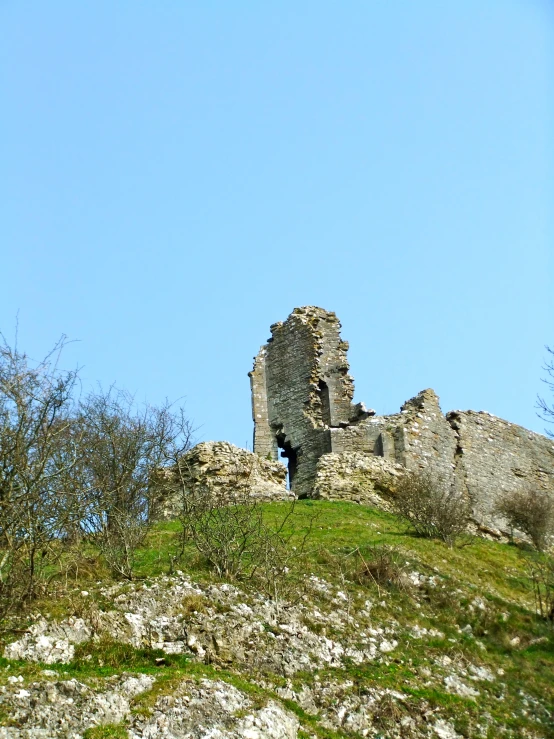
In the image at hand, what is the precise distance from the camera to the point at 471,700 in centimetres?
1266

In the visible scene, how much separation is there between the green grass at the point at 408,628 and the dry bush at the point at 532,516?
18.0 feet

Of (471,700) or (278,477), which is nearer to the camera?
(471,700)

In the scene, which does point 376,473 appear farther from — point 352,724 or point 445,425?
point 352,724

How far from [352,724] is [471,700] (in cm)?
186

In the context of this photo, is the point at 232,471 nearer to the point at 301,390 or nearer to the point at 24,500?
the point at 301,390

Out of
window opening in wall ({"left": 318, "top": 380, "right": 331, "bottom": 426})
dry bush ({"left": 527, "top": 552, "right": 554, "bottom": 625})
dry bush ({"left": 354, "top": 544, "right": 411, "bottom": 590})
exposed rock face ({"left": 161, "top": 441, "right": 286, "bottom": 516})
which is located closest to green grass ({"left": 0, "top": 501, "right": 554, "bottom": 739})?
dry bush ({"left": 354, "top": 544, "right": 411, "bottom": 590})

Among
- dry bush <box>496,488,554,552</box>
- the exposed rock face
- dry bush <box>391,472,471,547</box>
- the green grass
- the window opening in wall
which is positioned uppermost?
the window opening in wall

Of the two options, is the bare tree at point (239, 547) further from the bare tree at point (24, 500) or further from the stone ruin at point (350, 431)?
the stone ruin at point (350, 431)

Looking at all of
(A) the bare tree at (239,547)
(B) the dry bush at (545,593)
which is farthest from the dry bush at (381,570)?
(B) the dry bush at (545,593)

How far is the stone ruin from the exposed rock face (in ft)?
4.39

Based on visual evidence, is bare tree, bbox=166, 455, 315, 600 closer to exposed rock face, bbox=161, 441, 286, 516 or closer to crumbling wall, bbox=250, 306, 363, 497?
exposed rock face, bbox=161, 441, 286, 516

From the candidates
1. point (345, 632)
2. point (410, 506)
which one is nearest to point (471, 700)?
point (345, 632)

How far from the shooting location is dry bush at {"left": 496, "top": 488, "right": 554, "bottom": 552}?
2588 cm

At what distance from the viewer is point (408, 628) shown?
14.3 meters
